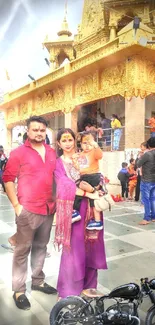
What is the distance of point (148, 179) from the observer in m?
3.58

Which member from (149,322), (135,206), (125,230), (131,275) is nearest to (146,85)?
(135,206)

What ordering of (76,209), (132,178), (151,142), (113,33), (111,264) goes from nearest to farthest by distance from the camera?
1. (76,209)
2. (111,264)
3. (151,142)
4. (132,178)
5. (113,33)

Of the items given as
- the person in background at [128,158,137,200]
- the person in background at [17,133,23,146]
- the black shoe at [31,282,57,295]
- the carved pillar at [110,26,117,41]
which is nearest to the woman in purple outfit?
the black shoe at [31,282,57,295]

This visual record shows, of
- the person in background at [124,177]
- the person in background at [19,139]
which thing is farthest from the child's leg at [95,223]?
the person in background at [124,177]

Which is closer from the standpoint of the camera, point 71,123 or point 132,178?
point 71,123

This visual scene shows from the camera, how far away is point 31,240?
61.4 inches

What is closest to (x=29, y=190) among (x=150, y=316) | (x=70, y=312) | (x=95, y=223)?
(x=95, y=223)

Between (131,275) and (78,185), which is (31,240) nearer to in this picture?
(78,185)

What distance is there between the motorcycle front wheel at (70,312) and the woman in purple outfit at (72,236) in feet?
0.71

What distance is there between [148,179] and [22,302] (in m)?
2.47

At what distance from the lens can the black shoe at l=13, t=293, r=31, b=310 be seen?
1.48 meters

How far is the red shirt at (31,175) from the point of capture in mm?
1392

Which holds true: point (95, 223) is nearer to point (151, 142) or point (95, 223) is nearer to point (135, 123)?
point (151, 142)

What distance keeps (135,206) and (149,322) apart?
3.71 metres
